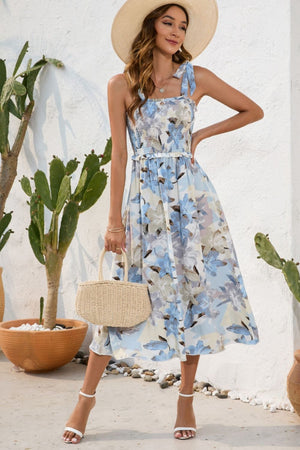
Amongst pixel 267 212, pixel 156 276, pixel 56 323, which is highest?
pixel 267 212

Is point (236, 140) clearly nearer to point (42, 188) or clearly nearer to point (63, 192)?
point (63, 192)

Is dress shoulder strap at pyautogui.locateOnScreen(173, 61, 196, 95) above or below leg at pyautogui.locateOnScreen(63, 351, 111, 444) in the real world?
above

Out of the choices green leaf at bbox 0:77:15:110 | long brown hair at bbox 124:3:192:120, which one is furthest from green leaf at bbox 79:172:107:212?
long brown hair at bbox 124:3:192:120

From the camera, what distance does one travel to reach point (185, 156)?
8.29 ft

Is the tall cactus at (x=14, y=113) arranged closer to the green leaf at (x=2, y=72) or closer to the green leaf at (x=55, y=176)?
the green leaf at (x=2, y=72)

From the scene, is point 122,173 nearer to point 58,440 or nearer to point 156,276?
point 156,276

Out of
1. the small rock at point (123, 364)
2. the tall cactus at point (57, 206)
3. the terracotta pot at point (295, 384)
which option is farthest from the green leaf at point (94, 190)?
the terracotta pot at point (295, 384)

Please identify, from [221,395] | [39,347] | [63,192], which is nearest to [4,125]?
[63,192]

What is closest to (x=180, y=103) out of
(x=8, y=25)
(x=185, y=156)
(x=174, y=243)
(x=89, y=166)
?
(x=185, y=156)

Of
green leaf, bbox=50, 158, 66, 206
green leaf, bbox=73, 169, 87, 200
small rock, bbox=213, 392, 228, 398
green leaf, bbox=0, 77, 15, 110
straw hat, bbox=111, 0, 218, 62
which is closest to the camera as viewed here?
straw hat, bbox=111, 0, 218, 62

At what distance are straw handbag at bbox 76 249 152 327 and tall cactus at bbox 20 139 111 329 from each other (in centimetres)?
133

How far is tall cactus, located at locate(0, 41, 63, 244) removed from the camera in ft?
13.5

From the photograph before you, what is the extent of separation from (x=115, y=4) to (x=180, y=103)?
161 centimetres

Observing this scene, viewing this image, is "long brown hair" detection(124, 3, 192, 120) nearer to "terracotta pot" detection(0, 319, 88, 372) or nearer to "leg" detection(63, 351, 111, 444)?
"leg" detection(63, 351, 111, 444)
